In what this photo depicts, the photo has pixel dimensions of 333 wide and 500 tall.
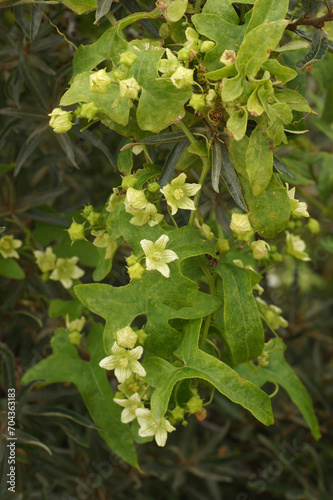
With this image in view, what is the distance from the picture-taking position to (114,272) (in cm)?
173

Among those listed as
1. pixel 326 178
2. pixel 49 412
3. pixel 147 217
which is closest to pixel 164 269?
pixel 147 217

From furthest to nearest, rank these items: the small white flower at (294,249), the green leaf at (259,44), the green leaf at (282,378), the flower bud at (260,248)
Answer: the small white flower at (294,249), the green leaf at (282,378), the flower bud at (260,248), the green leaf at (259,44)

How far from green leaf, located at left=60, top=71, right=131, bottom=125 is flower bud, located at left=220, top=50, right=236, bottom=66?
0.66 ft

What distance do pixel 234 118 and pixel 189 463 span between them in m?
1.57

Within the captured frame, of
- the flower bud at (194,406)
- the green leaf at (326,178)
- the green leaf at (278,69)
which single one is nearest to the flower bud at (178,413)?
the flower bud at (194,406)

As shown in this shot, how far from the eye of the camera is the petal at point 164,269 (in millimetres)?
980

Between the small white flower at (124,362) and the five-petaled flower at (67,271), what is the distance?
0.50 m

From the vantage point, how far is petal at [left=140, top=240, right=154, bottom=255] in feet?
3.31

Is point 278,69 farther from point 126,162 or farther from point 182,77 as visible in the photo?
point 126,162

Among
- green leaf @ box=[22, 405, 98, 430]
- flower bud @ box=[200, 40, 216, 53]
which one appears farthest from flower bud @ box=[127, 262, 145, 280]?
green leaf @ box=[22, 405, 98, 430]

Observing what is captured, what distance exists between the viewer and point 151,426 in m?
1.10

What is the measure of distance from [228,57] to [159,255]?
15.9 inches

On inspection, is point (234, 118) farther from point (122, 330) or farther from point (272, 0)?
point (122, 330)

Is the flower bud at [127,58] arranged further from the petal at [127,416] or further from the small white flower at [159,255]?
the petal at [127,416]
